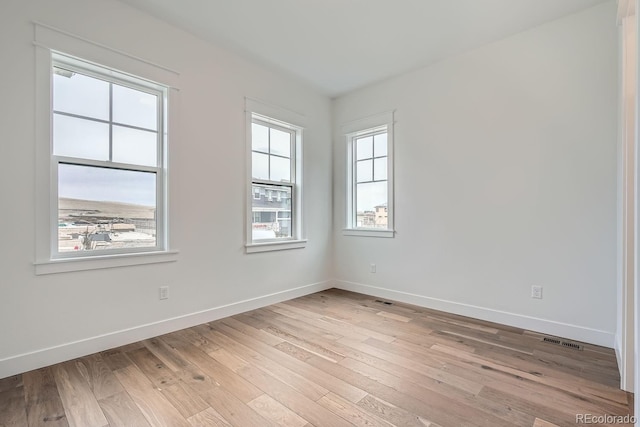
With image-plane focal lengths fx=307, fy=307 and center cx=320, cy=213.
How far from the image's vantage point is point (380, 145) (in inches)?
165

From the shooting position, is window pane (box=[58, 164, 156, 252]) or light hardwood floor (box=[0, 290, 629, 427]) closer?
light hardwood floor (box=[0, 290, 629, 427])

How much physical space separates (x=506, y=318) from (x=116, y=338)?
11.8 ft

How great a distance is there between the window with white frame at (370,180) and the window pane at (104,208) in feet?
8.54

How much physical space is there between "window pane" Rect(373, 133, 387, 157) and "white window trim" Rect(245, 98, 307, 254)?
1018mm

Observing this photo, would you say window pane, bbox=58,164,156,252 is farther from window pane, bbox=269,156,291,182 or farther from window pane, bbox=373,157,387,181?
window pane, bbox=373,157,387,181

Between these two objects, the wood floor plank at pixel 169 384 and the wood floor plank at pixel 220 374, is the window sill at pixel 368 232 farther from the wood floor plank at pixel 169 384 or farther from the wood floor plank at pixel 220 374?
the wood floor plank at pixel 169 384

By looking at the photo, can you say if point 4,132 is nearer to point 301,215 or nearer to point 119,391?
point 119,391

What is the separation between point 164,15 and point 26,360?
295 centimetres

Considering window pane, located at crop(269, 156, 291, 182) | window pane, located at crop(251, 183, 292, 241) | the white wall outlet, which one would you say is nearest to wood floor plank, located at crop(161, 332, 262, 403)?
window pane, located at crop(251, 183, 292, 241)

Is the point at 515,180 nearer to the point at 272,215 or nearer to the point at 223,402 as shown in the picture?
the point at 272,215

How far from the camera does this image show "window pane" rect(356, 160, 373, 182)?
4.30 metres

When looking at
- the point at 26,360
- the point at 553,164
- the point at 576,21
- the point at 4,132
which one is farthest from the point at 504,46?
the point at 26,360

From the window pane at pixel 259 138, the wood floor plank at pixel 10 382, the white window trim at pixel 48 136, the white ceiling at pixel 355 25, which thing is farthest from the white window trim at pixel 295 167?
the wood floor plank at pixel 10 382

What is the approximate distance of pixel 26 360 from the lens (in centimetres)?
215
